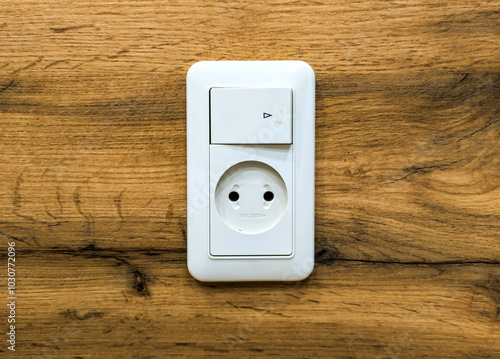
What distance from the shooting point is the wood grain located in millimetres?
349

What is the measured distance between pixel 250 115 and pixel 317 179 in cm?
9

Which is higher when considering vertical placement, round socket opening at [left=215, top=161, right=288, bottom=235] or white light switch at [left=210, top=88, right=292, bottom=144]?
white light switch at [left=210, top=88, right=292, bottom=144]

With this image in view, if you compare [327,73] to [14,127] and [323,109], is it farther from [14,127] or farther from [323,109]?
[14,127]

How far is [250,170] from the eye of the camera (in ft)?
1.15

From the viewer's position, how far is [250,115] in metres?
0.34

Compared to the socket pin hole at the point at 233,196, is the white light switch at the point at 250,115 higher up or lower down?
higher up

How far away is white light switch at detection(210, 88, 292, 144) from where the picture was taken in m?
0.34

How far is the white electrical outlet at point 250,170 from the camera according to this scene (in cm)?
34

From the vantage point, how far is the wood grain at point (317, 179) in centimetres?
35

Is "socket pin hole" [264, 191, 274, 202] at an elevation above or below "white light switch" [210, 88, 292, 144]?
below

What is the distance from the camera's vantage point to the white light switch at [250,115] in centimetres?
34

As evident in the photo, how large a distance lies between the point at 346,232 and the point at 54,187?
0.92 feet

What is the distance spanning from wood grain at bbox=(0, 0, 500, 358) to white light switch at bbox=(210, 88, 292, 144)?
0.04 m

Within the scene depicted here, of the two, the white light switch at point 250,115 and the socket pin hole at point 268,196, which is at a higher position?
the white light switch at point 250,115
